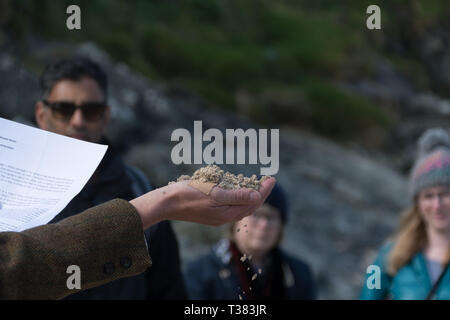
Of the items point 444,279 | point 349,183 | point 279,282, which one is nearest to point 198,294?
point 279,282

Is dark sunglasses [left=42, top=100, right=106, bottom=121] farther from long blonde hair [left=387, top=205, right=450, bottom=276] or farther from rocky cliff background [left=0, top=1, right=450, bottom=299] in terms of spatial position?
rocky cliff background [left=0, top=1, right=450, bottom=299]

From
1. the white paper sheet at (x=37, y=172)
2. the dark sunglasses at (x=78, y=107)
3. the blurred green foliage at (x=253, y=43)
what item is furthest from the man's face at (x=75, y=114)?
the blurred green foliage at (x=253, y=43)

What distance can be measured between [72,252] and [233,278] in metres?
2.06

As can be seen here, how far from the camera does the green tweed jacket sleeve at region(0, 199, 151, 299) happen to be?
5.04 ft

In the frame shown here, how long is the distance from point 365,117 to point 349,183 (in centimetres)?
283

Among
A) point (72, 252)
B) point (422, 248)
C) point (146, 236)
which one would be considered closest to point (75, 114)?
point (146, 236)

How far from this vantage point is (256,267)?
143 inches

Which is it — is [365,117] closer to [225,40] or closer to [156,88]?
[225,40]

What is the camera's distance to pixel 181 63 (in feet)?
34.9

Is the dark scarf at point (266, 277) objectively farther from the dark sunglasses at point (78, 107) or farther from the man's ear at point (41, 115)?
the man's ear at point (41, 115)

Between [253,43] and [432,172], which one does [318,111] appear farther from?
[432,172]

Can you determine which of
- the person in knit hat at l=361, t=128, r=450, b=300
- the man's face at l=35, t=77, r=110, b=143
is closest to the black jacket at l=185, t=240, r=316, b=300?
the person in knit hat at l=361, t=128, r=450, b=300

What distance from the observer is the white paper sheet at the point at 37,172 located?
64.3 inches

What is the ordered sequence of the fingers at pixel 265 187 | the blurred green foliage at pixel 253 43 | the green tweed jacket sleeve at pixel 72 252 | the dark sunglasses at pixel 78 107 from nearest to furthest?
the green tweed jacket sleeve at pixel 72 252 → the fingers at pixel 265 187 → the dark sunglasses at pixel 78 107 → the blurred green foliage at pixel 253 43
